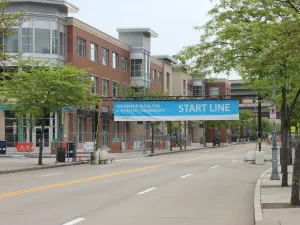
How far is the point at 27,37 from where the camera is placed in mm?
53000

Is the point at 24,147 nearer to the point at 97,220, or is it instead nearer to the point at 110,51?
the point at 110,51

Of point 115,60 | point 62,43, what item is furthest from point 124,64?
point 62,43

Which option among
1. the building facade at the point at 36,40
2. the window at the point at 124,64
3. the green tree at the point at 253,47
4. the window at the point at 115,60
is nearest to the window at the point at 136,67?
the window at the point at 124,64

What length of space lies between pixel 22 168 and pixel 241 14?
14503 mm

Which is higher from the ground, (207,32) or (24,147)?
(207,32)

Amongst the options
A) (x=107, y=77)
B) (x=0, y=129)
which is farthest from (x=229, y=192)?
(x=107, y=77)

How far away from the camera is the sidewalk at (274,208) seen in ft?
32.3

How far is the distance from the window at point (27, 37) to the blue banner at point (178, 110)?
1372 centimetres

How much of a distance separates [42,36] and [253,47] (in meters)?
38.9

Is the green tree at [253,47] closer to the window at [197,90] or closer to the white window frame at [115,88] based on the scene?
the white window frame at [115,88]

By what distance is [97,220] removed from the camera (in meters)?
A: 10.5

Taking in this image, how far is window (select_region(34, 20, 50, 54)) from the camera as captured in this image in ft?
175

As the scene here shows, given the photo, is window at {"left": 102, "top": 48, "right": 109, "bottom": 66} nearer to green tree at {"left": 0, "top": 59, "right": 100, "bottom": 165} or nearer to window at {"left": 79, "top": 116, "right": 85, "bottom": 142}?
window at {"left": 79, "top": 116, "right": 85, "bottom": 142}

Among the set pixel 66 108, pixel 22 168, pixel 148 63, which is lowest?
pixel 22 168
